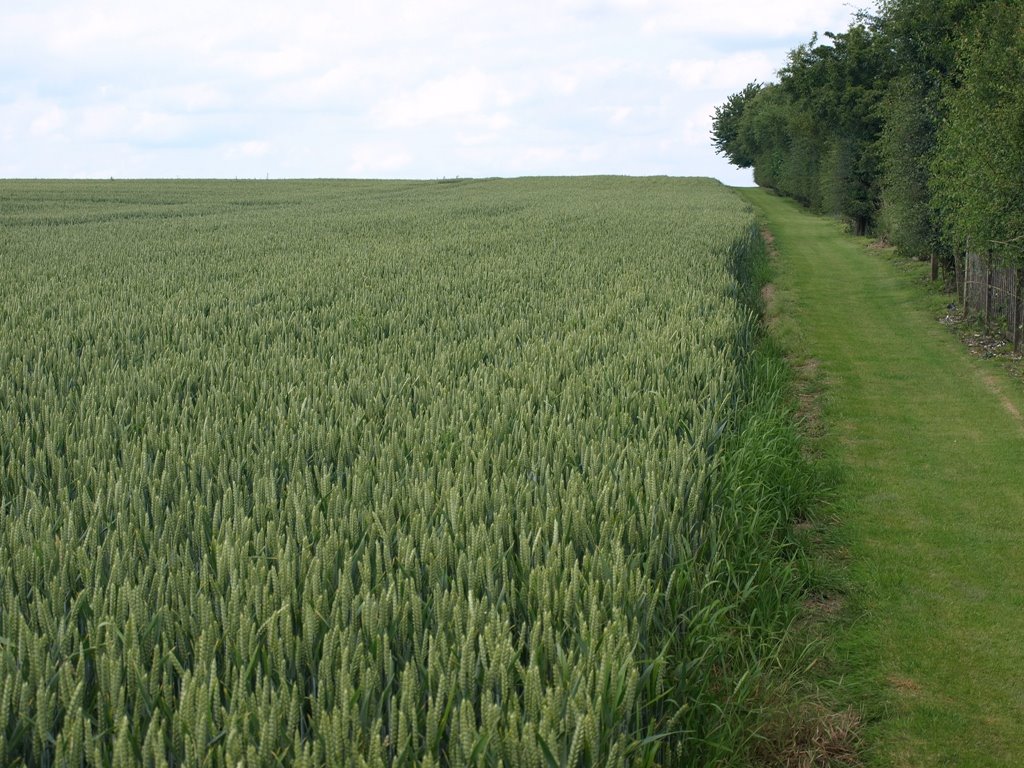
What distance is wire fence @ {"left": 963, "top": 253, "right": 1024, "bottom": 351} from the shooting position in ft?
43.0

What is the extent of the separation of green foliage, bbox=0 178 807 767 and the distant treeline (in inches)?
217

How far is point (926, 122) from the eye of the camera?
20281mm

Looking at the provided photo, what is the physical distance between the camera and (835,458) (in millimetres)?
8336

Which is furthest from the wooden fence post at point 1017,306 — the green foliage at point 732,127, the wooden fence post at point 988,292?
the green foliage at point 732,127

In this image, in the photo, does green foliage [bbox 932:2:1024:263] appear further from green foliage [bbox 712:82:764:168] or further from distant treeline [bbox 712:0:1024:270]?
green foliage [bbox 712:82:764:168]

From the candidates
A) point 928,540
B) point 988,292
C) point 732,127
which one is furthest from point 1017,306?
point 732,127

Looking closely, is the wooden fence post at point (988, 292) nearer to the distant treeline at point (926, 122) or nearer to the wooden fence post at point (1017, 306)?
the distant treeline at point (926, 122)

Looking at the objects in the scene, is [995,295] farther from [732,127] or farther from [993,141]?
[732,127]

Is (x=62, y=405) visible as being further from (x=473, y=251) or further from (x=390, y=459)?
(x=473, y=251)

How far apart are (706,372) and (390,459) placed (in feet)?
8.97

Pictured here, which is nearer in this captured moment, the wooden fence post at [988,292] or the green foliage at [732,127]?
the wooden fence post at [988,292]

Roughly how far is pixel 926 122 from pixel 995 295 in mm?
6924

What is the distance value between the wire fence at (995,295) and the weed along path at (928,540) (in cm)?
78

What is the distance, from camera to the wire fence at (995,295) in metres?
13.1
